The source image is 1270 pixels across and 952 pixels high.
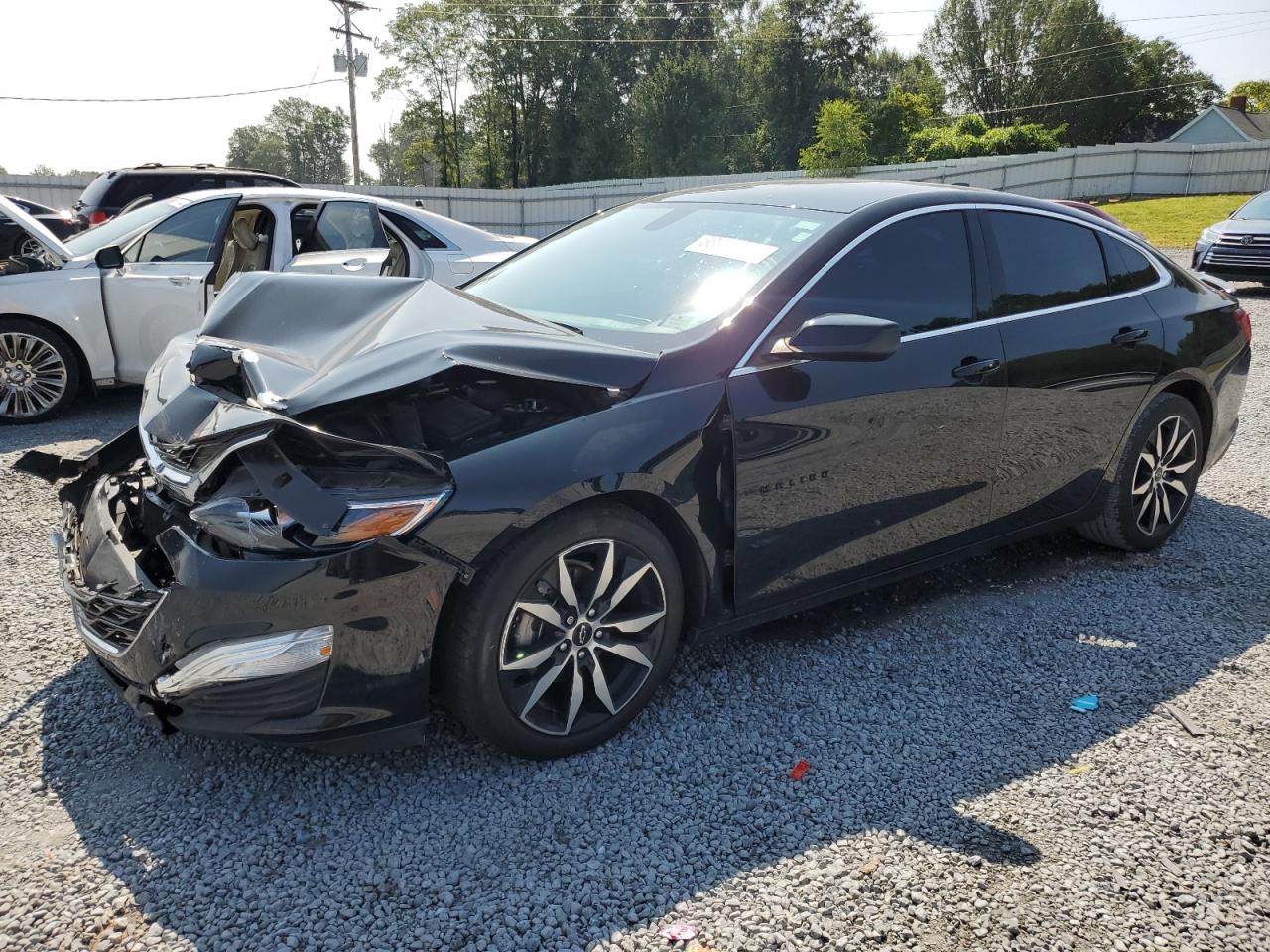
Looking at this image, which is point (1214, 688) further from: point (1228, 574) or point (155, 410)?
point (155, 410)

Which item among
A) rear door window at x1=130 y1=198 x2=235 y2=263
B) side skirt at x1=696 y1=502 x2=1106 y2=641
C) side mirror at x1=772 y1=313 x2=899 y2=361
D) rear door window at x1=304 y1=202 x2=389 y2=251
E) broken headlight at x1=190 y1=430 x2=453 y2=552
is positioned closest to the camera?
broken headlight at x1=190 y1=430 x2=453 y2=552

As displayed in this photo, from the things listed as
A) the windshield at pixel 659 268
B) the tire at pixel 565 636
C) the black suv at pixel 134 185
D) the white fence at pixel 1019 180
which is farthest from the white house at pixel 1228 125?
the tire at pixel 565 636

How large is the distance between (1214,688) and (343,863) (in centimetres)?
293

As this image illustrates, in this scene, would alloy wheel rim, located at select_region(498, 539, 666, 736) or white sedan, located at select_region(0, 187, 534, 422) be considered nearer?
alloy wheel rim, located at select_region(498, 539, 666, 736)

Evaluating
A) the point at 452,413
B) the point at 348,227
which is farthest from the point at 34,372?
the point at 452,413

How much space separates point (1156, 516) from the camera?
4531 mm

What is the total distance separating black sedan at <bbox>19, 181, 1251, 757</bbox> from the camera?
2.41 m

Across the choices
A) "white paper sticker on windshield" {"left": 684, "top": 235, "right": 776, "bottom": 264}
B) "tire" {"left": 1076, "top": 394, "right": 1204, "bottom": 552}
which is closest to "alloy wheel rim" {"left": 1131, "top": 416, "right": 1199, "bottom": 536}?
"tire" {"left": 1076, "top": 394, "right": 1204, "bottom": 552}

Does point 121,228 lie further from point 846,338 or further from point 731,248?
point 846,338

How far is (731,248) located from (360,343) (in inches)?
52.4

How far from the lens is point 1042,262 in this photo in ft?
12.9

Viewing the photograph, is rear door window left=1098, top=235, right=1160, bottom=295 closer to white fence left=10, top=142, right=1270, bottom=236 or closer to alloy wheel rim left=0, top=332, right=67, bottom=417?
alloy wheel rim left=0, top=332, right=67, bottom=417

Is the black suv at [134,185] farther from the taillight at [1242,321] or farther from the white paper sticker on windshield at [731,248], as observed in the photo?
the taillight at [1242,321]

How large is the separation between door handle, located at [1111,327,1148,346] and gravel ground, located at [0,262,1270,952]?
4.02 ft
